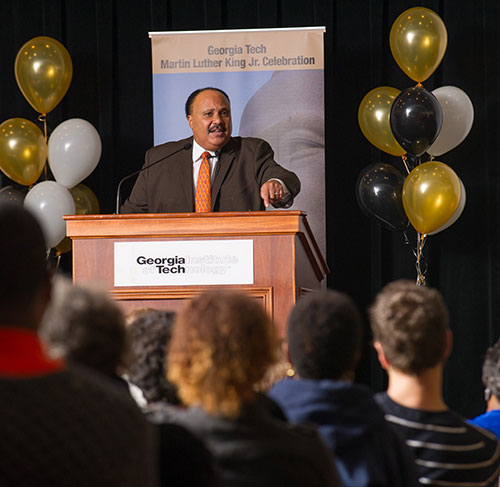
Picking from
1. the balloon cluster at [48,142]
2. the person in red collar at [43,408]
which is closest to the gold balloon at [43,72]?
the balloon cluster at [48,142]

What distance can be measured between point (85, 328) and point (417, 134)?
408 centimetres

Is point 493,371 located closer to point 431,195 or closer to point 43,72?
point 431,195

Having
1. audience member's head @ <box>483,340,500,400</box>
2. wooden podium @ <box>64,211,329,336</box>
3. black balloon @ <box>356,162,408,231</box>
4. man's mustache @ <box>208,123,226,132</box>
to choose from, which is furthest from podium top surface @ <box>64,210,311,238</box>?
black balloon @ <box>356,162,408,231</box>

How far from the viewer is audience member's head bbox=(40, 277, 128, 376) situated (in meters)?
1.25

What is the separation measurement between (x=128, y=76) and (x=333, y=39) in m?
1.56

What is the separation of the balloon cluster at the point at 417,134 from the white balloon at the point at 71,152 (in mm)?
1803

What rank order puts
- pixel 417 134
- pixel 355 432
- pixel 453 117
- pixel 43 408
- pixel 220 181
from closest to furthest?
pixel 43 408 → pixel 355 432 → pixel 220 181 → pixel 417 134 → pixel 453 117

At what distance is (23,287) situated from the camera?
104 centimetres

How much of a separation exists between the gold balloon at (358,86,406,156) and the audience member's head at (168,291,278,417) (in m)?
4.24

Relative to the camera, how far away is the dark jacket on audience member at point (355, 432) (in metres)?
1.55

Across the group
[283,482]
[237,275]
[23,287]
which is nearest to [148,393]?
[283,482]

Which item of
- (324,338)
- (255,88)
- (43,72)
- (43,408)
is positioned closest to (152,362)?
(324,338)

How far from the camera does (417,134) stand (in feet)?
16.6

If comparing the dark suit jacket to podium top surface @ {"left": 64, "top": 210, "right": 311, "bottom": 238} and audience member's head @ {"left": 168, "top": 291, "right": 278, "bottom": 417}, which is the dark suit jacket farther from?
audience member's head @ {"left": 168, "top": 291, "right": 278, "bottom": 417}
